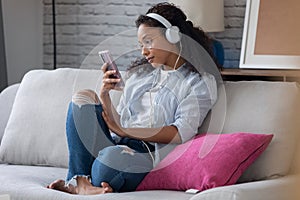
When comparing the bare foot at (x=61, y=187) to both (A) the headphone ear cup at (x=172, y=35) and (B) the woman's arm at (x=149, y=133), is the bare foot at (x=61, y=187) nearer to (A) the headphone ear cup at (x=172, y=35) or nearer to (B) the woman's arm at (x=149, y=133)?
(B) the woman's arm at (x=149, y=133)

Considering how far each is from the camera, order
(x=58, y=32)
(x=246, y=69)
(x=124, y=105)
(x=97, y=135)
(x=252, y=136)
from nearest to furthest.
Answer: (x=252, y=136)
(x=97, y=135)
(x=124, y=105)
(x=246, y=69)
(x=58, y=32)

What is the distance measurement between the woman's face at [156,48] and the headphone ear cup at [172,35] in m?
0.02

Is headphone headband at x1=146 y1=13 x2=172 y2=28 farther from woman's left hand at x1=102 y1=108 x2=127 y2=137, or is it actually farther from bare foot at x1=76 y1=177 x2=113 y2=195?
bare foot at x1=76 y1=177 x2=113 y2=195

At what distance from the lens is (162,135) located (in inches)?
87.4

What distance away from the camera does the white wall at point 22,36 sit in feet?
12.8

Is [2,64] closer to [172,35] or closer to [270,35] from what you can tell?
[270,35]

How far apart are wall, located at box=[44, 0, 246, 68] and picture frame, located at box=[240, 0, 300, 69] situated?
0.62 metres

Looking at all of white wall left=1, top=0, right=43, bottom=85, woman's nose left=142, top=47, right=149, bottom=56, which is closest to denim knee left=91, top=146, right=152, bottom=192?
woman's nose left=142, top=47, right=149, bottom=56

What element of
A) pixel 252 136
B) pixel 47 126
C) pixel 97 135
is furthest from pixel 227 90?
pixel 47 126

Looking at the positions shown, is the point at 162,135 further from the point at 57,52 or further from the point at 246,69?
the point at 57,52

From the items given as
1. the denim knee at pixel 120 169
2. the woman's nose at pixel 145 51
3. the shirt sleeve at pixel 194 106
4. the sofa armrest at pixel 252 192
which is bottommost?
the denim knee at pixel 120 169

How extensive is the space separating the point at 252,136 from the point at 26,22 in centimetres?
224

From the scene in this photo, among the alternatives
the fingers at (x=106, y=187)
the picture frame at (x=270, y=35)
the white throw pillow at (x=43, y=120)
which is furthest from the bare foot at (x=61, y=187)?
the picture frame at (x=270, y=35)

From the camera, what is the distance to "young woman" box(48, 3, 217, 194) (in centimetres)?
214
